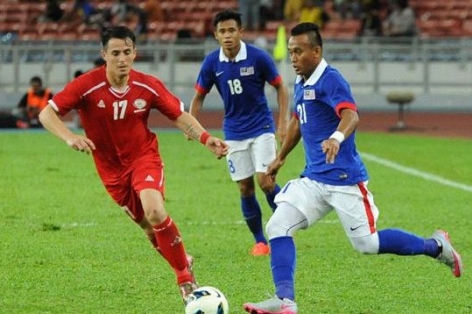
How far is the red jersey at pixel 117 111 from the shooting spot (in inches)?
356

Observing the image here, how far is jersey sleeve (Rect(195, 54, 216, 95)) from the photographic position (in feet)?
38.3

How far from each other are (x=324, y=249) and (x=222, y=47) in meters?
2.01

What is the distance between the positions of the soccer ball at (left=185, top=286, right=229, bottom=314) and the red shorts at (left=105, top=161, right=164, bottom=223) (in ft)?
3.34

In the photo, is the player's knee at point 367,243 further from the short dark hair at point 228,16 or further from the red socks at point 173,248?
the short dark hair at point 228,16

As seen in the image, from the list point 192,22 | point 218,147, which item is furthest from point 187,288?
point 192,22

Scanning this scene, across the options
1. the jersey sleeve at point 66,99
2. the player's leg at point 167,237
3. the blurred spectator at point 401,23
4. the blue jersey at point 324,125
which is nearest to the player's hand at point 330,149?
the blue jersey at point 324,125

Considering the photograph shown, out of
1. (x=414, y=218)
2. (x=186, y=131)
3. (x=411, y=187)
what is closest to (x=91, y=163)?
(x=411, y=187)

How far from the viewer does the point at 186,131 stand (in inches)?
358

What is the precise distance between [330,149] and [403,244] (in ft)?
3.67

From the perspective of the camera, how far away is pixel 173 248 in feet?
28.8

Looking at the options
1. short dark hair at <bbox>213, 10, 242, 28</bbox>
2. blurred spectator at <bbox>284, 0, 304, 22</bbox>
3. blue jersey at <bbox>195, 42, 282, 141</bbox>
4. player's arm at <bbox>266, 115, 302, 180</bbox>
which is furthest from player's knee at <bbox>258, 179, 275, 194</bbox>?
blurred spectator at <bbox>284, 0, 304, 22</bbox>

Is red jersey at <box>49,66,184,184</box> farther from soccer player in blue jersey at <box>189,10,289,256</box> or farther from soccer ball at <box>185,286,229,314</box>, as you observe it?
soccer player in blue jersey at <box>189,10,289,256</box>

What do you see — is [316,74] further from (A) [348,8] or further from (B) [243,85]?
(A) [348,8]

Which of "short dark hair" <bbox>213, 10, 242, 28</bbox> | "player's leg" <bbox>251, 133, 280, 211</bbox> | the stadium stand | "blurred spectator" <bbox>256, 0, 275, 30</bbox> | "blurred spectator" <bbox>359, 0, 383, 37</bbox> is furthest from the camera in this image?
"blurred spectator" <bbox>256, 0, 275, 30</bbox>
